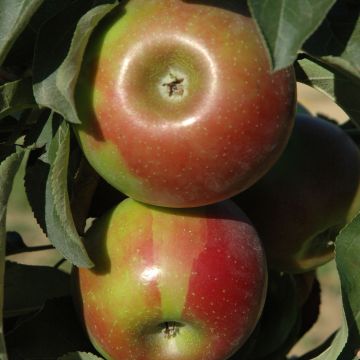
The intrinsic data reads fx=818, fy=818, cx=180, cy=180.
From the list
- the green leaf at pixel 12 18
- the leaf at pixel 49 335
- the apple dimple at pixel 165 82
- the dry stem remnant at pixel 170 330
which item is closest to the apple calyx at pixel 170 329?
the dry stem remnant at pixel 170 330

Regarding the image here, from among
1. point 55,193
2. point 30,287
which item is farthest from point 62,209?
point 30,287

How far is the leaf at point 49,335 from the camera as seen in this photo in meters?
1.05

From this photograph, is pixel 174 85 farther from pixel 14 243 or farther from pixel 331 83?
pixel 14 243

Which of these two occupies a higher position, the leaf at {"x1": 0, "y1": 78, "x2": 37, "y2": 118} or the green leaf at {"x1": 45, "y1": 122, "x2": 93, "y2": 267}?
the leaf at {"x1": 0, "y1": 78, "x2": 37, "y2": 118}

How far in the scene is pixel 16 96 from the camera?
93 centimetres

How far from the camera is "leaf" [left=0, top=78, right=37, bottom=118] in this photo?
0.92 meters

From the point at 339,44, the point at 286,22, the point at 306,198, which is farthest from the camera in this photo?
the point at 306,198

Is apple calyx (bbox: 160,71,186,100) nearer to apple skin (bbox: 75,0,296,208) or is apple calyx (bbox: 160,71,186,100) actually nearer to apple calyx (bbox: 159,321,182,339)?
apple skin (bbox: 75,0,296,208)

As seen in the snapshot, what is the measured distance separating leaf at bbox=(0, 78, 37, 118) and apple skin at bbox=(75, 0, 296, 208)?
0.28ft

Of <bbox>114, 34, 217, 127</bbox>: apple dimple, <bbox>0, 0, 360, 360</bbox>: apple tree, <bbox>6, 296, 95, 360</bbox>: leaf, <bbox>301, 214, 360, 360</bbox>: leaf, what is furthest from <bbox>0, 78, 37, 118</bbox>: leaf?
<bbox>301, 214, 360, 360</bbox>: leaf

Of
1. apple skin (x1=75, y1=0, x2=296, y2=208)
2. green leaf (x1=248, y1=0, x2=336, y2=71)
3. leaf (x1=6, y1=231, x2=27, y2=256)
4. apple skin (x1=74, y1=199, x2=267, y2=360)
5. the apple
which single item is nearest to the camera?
green leaf (x1=248, y1=0, x2=336, y2=71)

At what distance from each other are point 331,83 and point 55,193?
36 centimetres

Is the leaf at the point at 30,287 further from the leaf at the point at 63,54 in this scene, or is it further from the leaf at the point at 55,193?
the leaf at the point at 63,54

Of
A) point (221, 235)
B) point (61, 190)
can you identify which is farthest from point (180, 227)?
point (61, 190)
